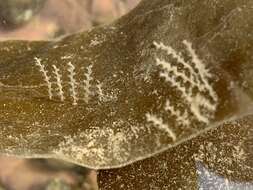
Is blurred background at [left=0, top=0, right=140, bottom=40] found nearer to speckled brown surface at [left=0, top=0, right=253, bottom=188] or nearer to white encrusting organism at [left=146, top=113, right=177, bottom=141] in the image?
speckled brown surface at [left=0, top=0, right=253, bottom=188]

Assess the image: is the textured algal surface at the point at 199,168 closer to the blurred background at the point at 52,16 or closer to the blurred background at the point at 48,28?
the blurred background at the point at 48,28

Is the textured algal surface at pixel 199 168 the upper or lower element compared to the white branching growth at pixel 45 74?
lower

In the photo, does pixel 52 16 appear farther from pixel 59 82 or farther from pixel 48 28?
pixel 59 82

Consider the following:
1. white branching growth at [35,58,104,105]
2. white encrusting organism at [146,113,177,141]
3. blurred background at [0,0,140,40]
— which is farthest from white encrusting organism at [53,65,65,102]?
blurred background at [0,0,140,40]

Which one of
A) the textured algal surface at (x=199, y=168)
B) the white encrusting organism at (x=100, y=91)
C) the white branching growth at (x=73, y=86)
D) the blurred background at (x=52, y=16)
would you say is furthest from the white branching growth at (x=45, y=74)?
the blurred background at (x=52, y=16)

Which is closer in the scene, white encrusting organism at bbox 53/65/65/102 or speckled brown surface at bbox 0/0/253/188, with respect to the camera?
speckled brown surface at bbox 0/0/253/188

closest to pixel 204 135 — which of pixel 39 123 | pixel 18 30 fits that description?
pixel 39 123

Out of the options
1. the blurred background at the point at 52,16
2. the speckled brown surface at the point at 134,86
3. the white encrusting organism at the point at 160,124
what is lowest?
the white encrusting organism at the point at 160,124

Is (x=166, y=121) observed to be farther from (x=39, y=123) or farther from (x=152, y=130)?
(x=39, y=123)

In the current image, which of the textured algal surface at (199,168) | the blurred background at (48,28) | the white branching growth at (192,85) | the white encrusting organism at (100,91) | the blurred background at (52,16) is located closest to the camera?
the white branching growth at (192,85)
